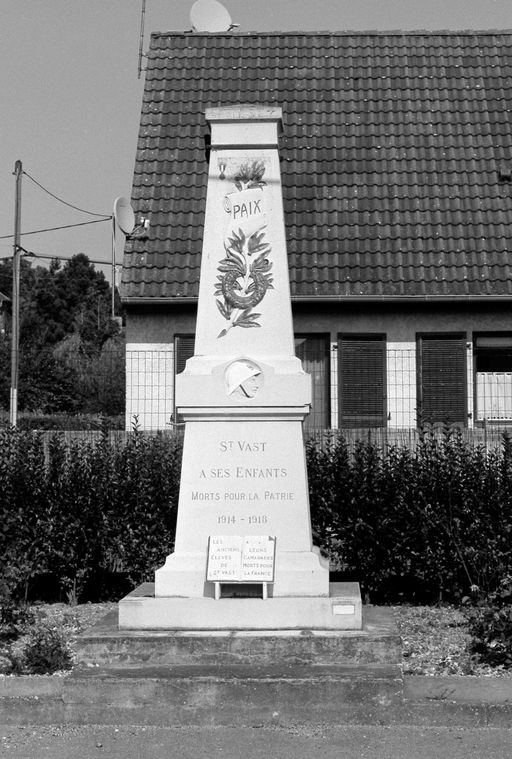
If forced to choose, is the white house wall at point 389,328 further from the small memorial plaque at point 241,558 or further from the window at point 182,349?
the small memorial plaque at point 241,558

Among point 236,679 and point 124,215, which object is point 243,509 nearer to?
point 236,679

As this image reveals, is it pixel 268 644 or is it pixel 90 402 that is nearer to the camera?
pixel 268 644

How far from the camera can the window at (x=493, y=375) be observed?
57.2 ft

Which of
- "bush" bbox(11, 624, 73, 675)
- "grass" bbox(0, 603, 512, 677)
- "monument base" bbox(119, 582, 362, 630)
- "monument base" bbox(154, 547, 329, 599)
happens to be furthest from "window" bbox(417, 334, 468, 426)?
"bush" bbox(11, 624, 73, 675)

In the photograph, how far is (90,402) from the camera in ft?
158

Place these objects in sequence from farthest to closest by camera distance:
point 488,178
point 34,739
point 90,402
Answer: point 90,402, point 488,178, point 34,739

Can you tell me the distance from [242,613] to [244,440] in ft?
3.79

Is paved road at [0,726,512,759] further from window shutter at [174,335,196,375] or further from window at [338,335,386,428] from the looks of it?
window at [338,335,386,428]

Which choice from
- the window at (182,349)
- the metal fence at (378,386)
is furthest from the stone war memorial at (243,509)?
the window at (182,349)

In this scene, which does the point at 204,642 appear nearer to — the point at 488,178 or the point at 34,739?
the point at 34,739

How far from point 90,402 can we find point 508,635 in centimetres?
4131

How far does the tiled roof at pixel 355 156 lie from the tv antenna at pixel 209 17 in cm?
60

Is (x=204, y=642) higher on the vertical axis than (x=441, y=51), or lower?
lower

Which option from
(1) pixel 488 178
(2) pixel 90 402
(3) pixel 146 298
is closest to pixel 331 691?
(3) pixel 146 298
